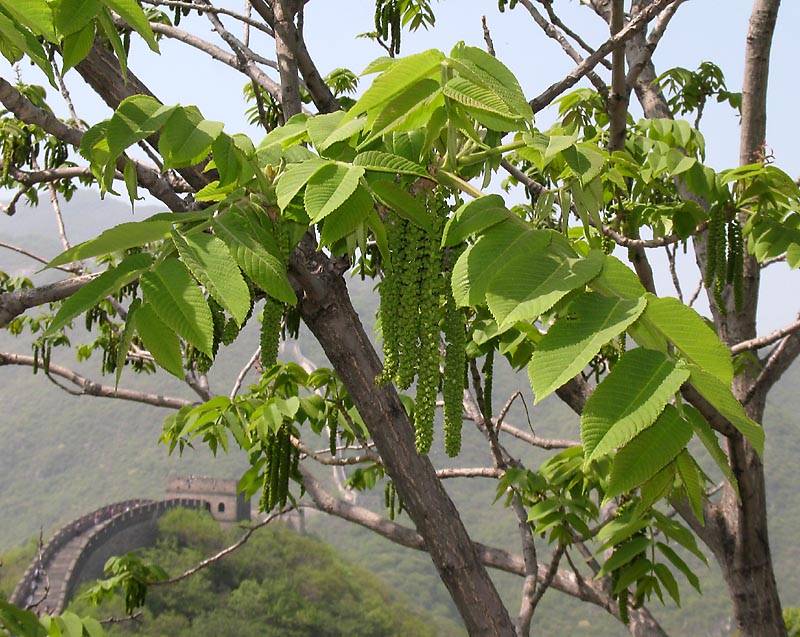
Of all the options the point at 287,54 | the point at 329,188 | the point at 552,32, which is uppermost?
the point at 552,32

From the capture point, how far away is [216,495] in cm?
6450

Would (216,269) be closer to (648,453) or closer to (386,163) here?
(386,163)

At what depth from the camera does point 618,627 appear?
3056 inches

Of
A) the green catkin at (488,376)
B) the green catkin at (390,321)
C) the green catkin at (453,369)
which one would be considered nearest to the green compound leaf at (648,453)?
the green catkin at (453,369)

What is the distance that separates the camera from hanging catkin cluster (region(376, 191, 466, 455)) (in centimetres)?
202

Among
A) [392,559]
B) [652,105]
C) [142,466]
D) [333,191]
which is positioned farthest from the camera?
[142,466]

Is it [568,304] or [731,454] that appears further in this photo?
[731,454]

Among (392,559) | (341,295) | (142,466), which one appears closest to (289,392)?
(341,295)

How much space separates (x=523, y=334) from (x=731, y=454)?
1.79 metres

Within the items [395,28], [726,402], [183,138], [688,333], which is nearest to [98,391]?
[395,28]

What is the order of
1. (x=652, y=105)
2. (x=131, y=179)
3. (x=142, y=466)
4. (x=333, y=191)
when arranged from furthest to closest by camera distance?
(x=142, y=466) → (x=652, y=105) → (x=131, y=179) → (x=333, y=191)

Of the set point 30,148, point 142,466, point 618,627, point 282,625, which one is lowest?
point 618,627

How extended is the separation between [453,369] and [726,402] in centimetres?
76

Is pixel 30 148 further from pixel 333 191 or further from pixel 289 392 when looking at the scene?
pixel 333 191
